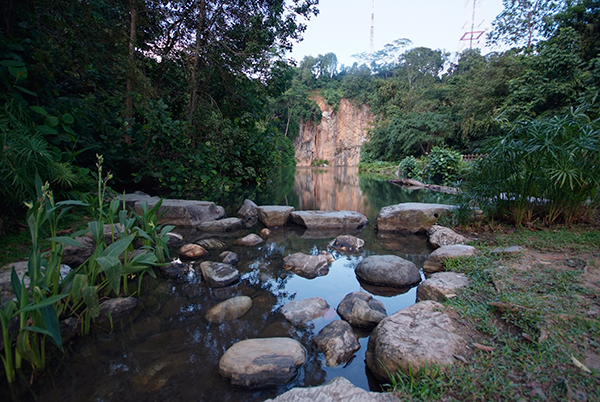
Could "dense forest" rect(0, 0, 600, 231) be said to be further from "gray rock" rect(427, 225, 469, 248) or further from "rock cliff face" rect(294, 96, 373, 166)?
"rock cliff face" rect(294, 96, 373, 166)

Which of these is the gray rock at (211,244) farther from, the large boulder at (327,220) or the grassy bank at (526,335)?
the grassy bank at (526,335)

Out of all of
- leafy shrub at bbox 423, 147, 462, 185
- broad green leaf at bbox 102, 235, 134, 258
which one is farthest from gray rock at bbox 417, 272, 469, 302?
leafy shrub at bbox 423, 147, 462, 185

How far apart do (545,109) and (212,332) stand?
18.3 meters

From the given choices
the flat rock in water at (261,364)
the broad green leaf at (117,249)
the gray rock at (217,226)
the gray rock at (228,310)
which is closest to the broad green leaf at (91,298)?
the broad green leaf at (117,249)

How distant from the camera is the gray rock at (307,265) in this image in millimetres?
3158

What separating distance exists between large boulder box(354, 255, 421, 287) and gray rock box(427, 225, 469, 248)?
1.19 metres

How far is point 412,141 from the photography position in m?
21.9

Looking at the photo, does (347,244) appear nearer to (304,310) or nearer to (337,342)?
(304,310)

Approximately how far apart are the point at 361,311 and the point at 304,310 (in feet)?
1.48

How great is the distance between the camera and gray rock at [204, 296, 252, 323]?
86.1 inches

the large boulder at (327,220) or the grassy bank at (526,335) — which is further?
the large boulder at (327,220)

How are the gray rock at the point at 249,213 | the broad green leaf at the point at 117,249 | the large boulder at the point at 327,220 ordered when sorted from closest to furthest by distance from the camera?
the broad green leaf at the point at 117,249, the large boulder at the point at 327,220, the gray rock at the point at 249,213

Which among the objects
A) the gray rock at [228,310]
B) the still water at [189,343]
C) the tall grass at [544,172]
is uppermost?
the tall grass at [544,172]

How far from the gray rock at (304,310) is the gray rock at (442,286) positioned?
0.83m
